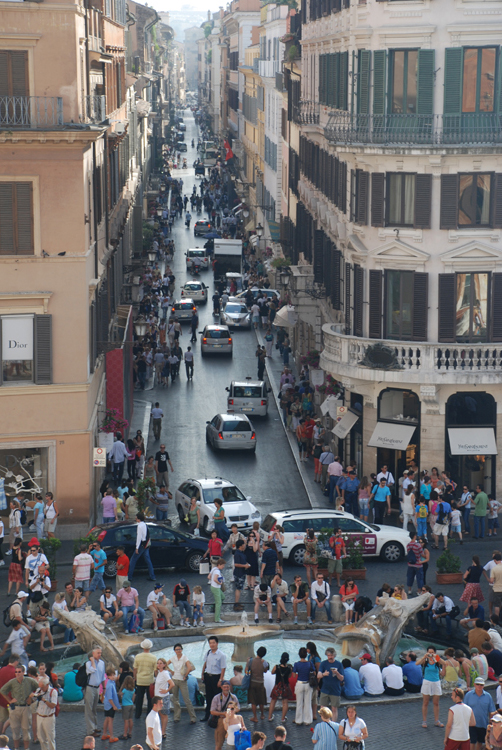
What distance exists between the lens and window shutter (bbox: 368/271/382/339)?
121 ft

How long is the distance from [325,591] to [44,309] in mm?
10870

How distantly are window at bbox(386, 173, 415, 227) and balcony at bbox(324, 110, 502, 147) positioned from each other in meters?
Result: 1.04

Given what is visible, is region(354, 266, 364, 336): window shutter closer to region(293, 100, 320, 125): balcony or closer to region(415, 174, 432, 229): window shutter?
region(415, 174, 432, 229): window shutter

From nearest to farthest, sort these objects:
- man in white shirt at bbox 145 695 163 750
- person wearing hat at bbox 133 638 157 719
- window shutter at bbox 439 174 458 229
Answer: man in white shirt at bbox 145 695 163 750 < person wearing hat at bbox 133 638 157 719 < window shutter at bbox 439 174 458 229

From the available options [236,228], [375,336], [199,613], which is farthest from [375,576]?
[236,228]

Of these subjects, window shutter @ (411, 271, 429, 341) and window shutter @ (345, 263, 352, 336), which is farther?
window shutter @ (345, 263, 352, 336)

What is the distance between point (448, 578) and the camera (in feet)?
101

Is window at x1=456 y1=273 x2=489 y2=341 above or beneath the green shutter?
beneath

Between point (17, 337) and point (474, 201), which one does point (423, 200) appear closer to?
point (474, 201)

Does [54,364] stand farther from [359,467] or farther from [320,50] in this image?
[320,50]

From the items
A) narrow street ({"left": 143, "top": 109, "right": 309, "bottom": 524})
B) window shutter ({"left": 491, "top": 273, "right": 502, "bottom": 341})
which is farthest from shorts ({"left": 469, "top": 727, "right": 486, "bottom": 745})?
window shutter ({"left": 491, "top": 273, "right": 502, "bottom": 341})

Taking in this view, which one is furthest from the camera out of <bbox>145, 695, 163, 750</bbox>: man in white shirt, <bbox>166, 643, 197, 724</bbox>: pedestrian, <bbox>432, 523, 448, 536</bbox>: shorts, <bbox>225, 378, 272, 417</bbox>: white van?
<bbox>225, 378, 272, 417</bbox>: white van

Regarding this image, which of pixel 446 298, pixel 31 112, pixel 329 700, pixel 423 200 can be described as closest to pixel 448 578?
pixel 446 298

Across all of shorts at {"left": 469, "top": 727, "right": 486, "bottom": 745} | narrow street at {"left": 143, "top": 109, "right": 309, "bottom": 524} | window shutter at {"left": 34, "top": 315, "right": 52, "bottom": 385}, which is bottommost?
→ narrow street at {"left": 143, "top": 109, "right": 309, "bottom": 524}
